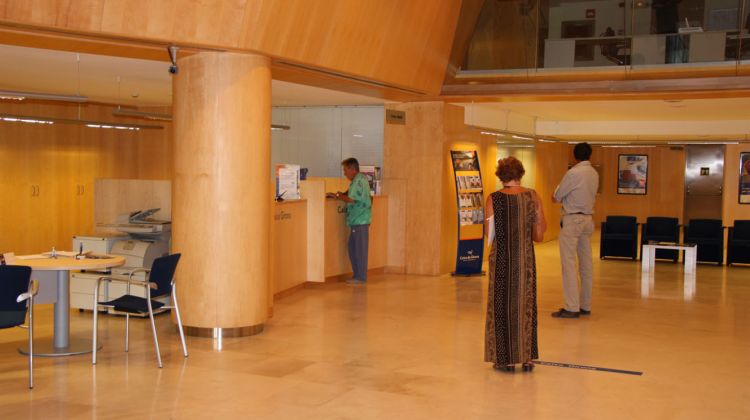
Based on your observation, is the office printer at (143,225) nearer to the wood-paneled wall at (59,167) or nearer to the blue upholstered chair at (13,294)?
the blue upholstered chair at (13,294)

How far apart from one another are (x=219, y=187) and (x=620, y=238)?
1008 centimetres

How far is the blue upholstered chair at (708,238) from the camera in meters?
15.0

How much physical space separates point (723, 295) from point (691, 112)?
4.66 m

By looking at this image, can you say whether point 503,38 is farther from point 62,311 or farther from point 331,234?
point 62,311

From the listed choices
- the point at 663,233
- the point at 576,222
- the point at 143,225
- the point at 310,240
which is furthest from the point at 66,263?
the point at 663,233

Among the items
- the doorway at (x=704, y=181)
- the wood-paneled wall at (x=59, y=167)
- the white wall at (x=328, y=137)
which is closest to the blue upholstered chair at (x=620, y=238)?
the white wall at (x=328, y=137)

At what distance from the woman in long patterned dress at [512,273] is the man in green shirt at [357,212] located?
15.9 feet

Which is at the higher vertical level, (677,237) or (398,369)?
(677,237)

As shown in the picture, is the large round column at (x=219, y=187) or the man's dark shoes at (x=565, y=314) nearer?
the large round column at (x=219, y=187)

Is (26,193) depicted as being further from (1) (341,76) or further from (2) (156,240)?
(1) (341,76)

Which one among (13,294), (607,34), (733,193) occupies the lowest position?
(13,294)

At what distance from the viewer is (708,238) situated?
1507 centimetres

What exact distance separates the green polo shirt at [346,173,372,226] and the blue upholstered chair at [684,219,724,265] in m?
6.94

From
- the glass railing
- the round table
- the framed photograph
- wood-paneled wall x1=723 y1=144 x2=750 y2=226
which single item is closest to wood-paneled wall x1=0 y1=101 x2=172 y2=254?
the round table
